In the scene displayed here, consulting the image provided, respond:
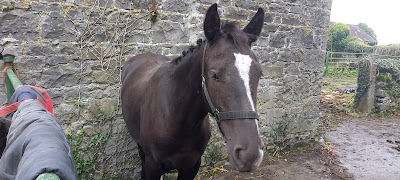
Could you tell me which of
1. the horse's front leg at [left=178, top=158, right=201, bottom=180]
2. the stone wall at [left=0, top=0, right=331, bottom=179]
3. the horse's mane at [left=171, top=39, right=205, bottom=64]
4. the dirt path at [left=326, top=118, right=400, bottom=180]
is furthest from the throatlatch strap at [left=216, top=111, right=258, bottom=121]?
the dirt path at [left=326, top=118, right=400, bottom=180]

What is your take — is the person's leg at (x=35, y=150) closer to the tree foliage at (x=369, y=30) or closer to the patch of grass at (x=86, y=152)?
the patch of grass at (x=86, y=152)

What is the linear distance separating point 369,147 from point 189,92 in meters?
5.39

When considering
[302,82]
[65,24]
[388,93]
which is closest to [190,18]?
[65,24]

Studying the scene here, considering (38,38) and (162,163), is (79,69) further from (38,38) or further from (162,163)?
(162,163)

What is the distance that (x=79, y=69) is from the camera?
345cm

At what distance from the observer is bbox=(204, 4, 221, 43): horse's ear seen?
1944 mm

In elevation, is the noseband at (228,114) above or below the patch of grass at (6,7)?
below

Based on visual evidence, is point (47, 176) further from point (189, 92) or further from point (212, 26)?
point (189, 92)

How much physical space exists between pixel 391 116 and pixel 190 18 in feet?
25.8

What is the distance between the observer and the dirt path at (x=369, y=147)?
4738mm

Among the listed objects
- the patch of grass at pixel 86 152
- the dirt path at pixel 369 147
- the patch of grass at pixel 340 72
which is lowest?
the patch of grass at pixel 340 72

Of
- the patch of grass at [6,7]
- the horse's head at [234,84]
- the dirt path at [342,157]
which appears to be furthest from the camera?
the dirt path at [342,157]

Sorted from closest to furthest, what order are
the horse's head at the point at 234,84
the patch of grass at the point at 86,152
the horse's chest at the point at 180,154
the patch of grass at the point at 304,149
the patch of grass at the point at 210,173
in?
the horse's head at the point at 234,84, the horse's chest at the point at 180,154, the patch of grass at the point at 86,152, the patch of grass at the point at 210,173, the patch of grass at the point at 304,149

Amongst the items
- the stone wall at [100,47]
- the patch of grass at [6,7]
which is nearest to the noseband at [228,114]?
the stone wall at [100,47]
